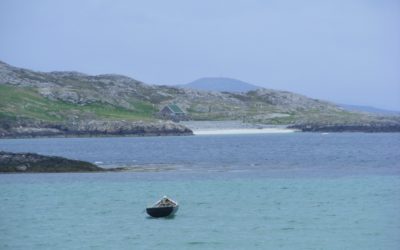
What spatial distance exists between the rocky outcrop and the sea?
243cm

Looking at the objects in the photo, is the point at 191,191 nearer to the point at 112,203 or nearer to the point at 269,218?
the point at 112,203

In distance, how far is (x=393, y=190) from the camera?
208 feet

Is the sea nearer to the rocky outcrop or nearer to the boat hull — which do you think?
the boat hull

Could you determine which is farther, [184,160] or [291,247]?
[184,160]

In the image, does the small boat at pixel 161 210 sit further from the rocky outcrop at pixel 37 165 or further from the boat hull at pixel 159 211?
the rocky outcrop at pixel 37 165

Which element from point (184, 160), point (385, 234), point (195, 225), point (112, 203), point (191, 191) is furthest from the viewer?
point (184, 160)

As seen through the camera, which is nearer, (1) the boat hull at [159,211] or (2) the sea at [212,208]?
(2) the sea at [212,208]

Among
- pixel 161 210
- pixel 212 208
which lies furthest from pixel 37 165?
pixel 161 210

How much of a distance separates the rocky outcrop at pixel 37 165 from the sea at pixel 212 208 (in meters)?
2.43

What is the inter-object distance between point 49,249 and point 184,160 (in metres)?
67.0

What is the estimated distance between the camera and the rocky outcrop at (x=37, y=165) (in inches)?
3356

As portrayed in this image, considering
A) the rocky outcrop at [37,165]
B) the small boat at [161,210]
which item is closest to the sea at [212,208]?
the small boat at [161,210]

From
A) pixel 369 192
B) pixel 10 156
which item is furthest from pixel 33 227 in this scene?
pixel 10 156

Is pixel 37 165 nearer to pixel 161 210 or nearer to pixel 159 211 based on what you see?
pixel 159 211
